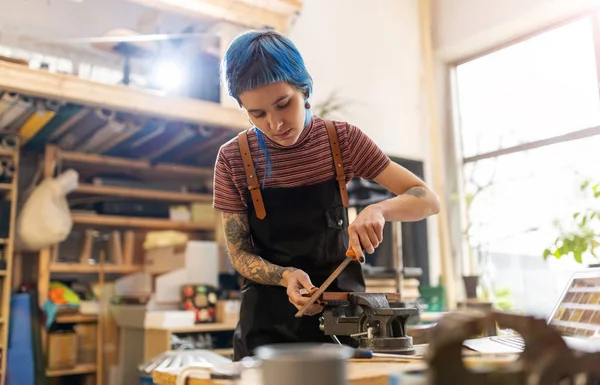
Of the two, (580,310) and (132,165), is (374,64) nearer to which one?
→ (132,165)

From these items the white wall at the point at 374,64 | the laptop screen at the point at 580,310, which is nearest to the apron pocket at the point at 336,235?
the laptop screen at the point at 580,310

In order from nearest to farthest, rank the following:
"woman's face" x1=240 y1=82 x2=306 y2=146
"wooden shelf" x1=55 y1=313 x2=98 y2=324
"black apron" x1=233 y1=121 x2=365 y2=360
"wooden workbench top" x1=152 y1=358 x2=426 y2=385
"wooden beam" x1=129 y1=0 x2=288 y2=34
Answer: "wooden workbench top" x1=152 y1=358 x2=426 y2=385 → "woman's face" x1=240 y1=82 x2=306 y2=146 → "black apron" x1=233 y1=121 x2=365 y2=360 → "wooden beam" x1=129 y1=0 x2=288 y2=34 → "wooden shelf" x1=55 y1=313 x2=98 y2=324

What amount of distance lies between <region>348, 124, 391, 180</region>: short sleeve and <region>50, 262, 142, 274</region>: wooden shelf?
274cm

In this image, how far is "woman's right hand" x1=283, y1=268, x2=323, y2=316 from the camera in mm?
1352

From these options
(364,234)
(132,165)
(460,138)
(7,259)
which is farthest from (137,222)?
(364,234)

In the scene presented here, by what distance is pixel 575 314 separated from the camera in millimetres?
1202

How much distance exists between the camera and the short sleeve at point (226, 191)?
166cm

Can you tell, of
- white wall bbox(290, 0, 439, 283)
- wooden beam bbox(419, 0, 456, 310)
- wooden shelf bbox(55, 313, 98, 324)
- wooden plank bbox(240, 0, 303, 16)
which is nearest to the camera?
wooden plank bbox(240, 0, 303, 16)

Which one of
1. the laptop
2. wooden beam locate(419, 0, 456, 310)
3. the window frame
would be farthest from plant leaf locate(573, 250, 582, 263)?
the laptop

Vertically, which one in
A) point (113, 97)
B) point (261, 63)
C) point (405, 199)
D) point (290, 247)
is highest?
point (113, 97)

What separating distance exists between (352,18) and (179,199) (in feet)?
6.79

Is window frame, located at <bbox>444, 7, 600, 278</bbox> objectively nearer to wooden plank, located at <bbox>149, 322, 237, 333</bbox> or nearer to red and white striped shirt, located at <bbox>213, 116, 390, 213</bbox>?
wooden plank, located at <bbox>149, 322, 237, 333</bbox>

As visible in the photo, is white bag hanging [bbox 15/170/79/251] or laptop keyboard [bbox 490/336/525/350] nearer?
laptop keyboard [bbox 490/336/525/350]

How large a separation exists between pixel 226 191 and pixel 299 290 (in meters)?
0.44
